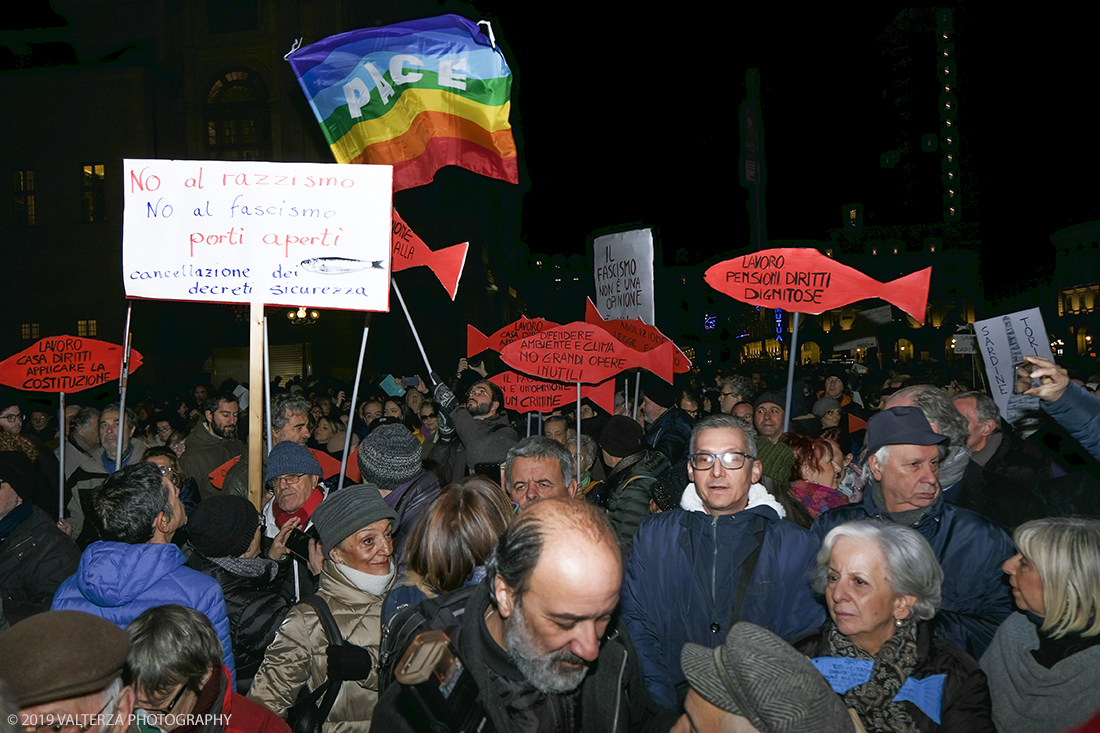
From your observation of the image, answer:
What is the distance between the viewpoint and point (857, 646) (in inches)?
123

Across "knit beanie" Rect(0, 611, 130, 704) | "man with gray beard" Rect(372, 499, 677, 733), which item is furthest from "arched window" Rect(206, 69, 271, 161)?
"man with gray beard" Rect(372, 499, 677, 733)

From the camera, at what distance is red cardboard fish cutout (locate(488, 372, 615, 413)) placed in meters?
8.63

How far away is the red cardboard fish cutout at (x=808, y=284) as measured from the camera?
679cm

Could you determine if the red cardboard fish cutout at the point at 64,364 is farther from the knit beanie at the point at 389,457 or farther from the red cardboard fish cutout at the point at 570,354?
the knit beanie at the point at 389,457

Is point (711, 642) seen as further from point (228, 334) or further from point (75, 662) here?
point (228, 334)

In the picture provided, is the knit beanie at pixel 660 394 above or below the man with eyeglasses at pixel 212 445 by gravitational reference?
above

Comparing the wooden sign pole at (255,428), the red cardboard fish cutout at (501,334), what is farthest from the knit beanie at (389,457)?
the red cardboard fish cutout at (501,334)

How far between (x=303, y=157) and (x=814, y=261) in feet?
75.8

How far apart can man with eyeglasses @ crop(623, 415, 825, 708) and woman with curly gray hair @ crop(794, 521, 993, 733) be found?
0.70 feet

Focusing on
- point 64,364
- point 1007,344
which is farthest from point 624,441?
point 64,364

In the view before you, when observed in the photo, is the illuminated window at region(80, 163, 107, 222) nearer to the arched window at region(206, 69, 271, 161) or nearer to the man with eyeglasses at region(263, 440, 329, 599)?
the arched window at region(206, 69, 271, 161)

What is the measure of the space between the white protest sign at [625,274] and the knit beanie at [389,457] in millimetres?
6031

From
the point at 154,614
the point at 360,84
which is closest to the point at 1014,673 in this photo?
the point at 154,614

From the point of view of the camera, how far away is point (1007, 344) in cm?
716
